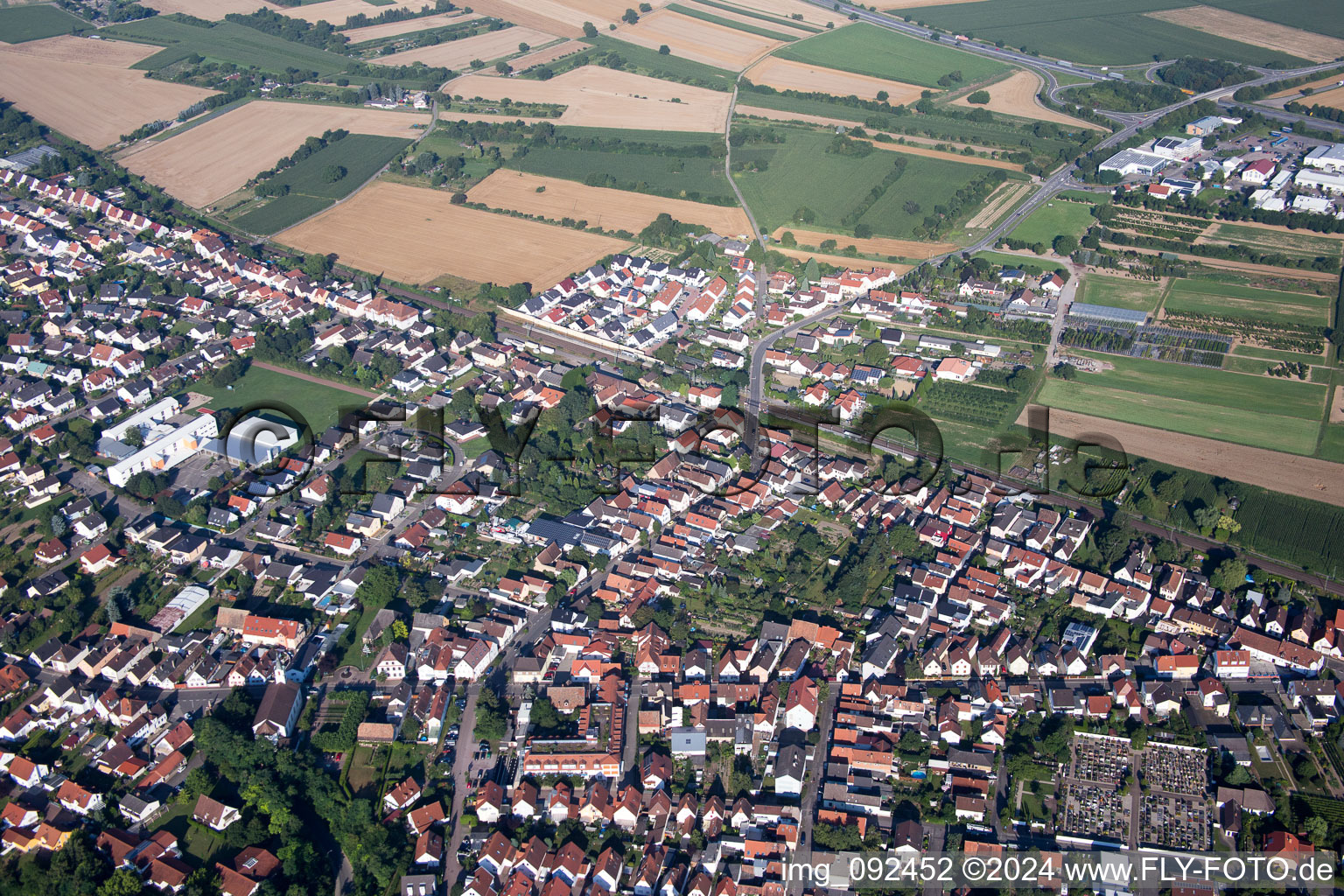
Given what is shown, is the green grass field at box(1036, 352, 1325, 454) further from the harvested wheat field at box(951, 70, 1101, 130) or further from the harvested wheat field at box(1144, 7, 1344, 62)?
the harvested wheat field at box(1144, 7, 1344, 62)

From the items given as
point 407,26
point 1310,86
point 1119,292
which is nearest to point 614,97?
point 407,26

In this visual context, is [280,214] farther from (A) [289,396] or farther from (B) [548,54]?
(B) [548,54]

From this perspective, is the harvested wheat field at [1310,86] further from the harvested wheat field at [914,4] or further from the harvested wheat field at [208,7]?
the harvested wheat field at [208,7]

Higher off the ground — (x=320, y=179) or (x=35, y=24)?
(x=35, y=24)

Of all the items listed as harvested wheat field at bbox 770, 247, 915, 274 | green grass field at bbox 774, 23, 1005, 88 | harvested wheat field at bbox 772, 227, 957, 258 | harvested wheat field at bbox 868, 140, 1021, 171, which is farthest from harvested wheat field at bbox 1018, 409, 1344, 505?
green grass field at bbox 774, 23, 1005, 88

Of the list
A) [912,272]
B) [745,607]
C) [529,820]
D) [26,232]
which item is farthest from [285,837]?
[26,232]

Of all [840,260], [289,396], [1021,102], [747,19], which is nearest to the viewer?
[289,396]

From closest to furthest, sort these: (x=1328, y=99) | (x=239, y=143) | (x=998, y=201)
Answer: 1. (x=998, y=201)
2. (x=239, y=143)
3. (x=1328, y=99)
